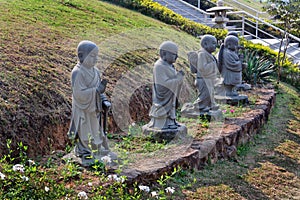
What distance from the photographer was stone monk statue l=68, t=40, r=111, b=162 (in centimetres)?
507

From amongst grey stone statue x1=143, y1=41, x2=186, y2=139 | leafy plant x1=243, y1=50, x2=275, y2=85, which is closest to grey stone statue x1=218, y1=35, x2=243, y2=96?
leafy plant x1=243, y1=50, x2=275, y2=85

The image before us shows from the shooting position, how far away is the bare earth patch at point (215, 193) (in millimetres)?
5423

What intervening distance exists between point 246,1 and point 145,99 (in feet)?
69.2

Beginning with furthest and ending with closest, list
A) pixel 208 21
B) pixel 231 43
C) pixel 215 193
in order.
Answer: pixel 208 21 → pixel 231 43 → pixel 215 193

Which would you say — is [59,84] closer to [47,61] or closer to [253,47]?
[47,61]

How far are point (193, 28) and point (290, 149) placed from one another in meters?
9.24

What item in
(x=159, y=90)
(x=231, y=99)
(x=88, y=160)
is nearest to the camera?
(x=88, y=160)

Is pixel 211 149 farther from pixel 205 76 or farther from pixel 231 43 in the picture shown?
pixel 231 43

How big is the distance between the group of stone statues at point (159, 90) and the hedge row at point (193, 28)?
229 inches

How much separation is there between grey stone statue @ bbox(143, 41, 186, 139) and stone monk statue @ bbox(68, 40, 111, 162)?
55.4 inches

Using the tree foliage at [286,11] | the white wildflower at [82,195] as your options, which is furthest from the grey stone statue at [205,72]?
the tree foliage at [286,11]

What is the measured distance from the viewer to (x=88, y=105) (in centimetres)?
512

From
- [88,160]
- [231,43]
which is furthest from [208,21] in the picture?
[88,160]

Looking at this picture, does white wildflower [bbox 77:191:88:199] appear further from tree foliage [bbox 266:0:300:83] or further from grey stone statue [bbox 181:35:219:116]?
tree foliage [bbox 266:0:300:83]
